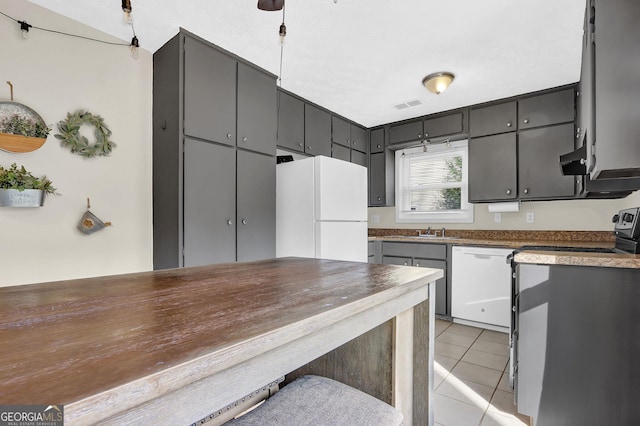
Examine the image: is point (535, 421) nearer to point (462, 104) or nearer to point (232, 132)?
point (232, 132)

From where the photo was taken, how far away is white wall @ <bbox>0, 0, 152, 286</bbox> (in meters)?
1.92

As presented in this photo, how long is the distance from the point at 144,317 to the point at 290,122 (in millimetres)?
2881

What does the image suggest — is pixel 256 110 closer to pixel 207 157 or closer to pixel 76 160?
pixel 207 157

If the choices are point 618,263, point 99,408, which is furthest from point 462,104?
point 99,408

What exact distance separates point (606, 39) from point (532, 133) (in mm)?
2062

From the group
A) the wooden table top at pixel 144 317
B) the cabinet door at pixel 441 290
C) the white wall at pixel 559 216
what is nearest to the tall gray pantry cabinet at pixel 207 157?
the wooden table top at pixel 144 317

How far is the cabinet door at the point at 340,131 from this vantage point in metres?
3.85

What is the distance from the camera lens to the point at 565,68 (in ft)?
8.95

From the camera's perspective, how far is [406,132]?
4.11 meters

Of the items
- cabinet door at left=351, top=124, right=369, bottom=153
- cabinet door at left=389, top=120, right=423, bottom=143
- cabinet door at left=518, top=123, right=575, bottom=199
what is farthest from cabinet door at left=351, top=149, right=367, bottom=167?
cabinet door at left=518, top=123, right=575, bottom=199

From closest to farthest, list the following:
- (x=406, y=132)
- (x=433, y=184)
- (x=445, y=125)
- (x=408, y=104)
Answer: (x=408, y=104)
(x=445, y=125)
(x=406, y=132)
(x=433, y=184)

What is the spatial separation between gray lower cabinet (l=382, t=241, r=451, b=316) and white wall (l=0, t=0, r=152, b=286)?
2591mm

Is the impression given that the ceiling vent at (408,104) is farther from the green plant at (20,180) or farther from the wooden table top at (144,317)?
the green plant at (20,180)

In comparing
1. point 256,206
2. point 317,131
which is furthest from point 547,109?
point 256,206
